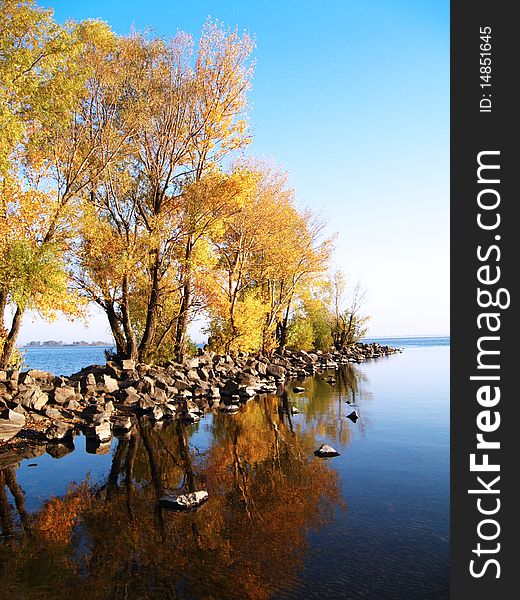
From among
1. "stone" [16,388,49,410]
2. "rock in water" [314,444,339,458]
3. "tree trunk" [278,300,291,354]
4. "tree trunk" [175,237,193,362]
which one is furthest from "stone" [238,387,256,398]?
"tree trunk" [278,300,291,354]

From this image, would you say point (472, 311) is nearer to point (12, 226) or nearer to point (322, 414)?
point (322, 414)

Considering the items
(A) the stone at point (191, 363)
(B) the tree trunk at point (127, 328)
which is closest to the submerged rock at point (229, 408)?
(A) the stone at point (191, 363)

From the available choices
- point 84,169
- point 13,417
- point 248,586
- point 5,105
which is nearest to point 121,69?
point 84,169

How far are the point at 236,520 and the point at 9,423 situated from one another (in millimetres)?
8105

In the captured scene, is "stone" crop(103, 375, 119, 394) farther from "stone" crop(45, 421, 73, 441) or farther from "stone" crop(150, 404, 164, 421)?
"stone" crop(45, 421, 73, 441)

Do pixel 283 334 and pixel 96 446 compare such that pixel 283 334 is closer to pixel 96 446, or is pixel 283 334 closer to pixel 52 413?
pixel 52 413

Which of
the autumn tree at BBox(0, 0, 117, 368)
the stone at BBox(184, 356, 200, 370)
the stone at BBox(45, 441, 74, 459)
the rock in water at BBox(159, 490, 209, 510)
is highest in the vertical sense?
the autumn tree at BBox(0, 0, 117, 368)

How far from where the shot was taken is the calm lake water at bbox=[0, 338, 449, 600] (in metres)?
5.44

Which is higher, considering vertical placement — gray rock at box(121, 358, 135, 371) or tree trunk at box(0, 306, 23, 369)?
tree trunk at box(0, 306, 23, 369)

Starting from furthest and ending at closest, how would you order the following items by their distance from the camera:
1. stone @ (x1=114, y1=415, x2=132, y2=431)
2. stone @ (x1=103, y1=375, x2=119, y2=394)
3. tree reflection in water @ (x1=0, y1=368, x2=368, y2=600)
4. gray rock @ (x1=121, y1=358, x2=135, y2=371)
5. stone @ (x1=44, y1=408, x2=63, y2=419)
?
gray rock @ (x1=121, y1=358, x2=135, y2=371), stone @ (x1=103, y1=375, x2=119, y2=394), stone @ (x1=114, y1=415, x2=132, y2=431), stone @ (x1=44, y1=408, x2=63, y2=419), tree reflection in water @ (x1=0, y1=368, x2=368, y2=600)

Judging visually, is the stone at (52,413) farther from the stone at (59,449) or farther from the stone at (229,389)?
the stone at (229,389)

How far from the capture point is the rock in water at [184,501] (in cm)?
770

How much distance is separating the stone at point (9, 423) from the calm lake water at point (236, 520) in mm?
1719

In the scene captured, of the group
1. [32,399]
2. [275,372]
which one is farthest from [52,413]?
[275,372]
